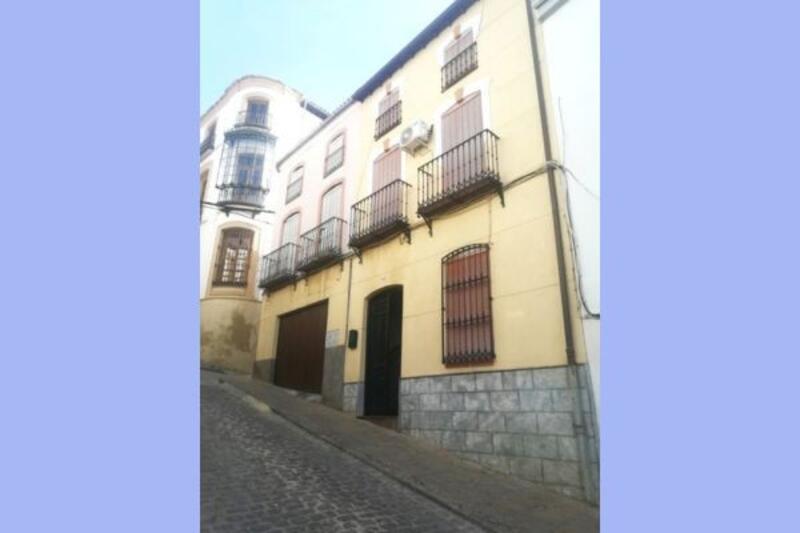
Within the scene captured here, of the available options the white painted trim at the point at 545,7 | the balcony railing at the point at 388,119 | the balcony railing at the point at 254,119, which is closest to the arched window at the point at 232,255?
the balcony railing at the point at 254,119

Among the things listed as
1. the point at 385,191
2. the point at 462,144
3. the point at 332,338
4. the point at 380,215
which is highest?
the point at 462,144

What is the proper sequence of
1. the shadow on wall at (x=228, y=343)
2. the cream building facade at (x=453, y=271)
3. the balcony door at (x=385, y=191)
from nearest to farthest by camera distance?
the shadow on wall at (x=228, y=343) → the cream building facade at (x=453, y=271) → the balcony door at (x=385, y=191)

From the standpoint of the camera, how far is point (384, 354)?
664cm

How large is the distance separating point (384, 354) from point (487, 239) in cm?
259

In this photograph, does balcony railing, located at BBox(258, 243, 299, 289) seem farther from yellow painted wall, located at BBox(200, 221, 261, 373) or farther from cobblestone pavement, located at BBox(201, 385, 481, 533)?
A: cobblestone pavement, located at BBox(201, 385, 481, 533)

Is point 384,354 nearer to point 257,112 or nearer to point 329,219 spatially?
point 329,219

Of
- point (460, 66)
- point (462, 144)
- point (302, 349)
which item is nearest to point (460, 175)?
point (462, 144)

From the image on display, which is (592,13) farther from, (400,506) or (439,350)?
(400,506)

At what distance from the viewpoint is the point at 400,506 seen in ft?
11.0

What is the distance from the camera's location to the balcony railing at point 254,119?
3418mm

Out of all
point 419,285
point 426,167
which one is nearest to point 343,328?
point 419,285

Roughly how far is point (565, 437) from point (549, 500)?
0.54 metres

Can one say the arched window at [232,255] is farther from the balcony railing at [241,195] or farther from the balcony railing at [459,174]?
the balcony railing at [459,174]

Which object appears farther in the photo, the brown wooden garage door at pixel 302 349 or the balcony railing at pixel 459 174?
the brown wooden garage door at pixel 302 349
